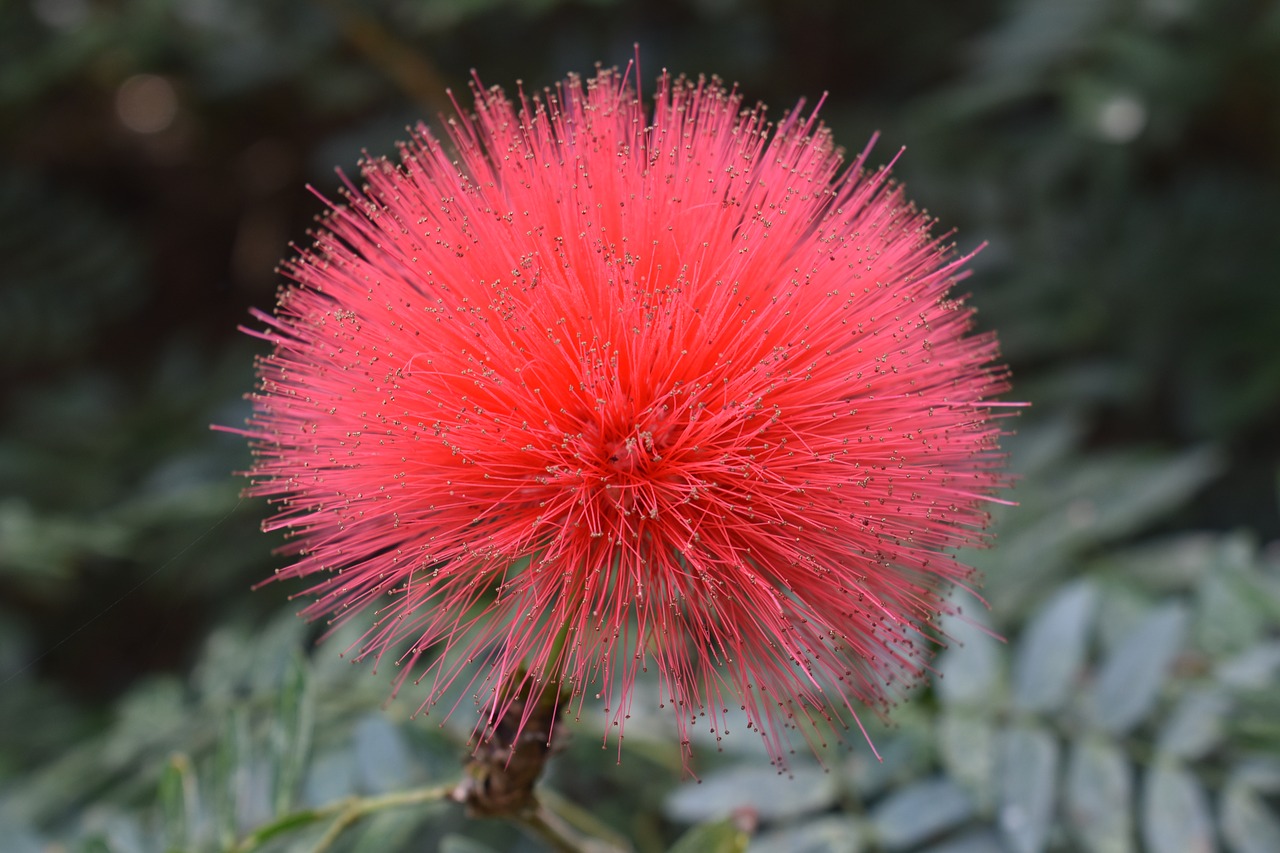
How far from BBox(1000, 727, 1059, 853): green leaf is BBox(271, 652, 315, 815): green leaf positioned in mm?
1114

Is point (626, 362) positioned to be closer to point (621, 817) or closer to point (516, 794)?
point (516, 794)

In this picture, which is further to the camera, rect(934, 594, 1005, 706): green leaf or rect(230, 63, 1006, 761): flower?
rect(934, 594, 1005, 706): green leaf

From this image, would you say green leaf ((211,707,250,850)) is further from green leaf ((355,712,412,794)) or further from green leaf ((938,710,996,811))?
green leaf ((938,710,996,811))

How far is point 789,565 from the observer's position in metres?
1.31

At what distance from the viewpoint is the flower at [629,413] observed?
4.17ft

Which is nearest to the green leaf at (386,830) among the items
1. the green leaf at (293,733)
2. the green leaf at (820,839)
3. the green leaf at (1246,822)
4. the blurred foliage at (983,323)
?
the blurred foliage at (983,323)

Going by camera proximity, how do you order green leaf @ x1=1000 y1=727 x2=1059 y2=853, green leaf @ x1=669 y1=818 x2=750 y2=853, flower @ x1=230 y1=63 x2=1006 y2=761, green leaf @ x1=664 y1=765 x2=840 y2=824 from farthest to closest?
green leaf @ x1=664 y1=765 x2=840 y2=824 < green leaf @ x1=1000 y1=727 x2=1059 y2=853 < green leaf @ x1=669 y1=818 x2=750 y2=853 < flower @ x1=230 y1=63 x2=1006 y2=761

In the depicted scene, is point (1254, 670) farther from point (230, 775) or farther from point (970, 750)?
point (230, 775)

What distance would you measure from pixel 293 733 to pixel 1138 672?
1425mm

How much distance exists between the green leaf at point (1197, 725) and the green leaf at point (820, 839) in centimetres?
56

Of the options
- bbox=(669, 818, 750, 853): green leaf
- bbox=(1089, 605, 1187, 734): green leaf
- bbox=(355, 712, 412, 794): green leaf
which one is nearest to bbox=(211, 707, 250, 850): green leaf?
bbox=(355, 712, 412, 794): green leaf

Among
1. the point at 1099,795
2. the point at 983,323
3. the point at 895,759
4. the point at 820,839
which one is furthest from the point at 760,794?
the point at 983,323

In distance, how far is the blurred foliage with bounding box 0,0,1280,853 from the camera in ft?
5.54

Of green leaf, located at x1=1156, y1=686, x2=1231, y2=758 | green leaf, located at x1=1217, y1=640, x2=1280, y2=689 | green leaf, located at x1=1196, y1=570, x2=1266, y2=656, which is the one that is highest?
green leaf, located at x1=1196, y1=570, x2=1266, y2=656
